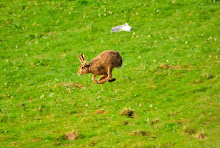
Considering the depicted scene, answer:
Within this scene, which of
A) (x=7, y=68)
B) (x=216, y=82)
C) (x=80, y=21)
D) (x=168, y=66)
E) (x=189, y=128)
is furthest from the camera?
(x=80, y=21)

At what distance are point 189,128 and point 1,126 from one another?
534 inches

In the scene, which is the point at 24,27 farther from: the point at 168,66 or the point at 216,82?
the point at 216,82

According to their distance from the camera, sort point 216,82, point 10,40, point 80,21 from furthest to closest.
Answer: point 80,21
point 10,40
point 216,82

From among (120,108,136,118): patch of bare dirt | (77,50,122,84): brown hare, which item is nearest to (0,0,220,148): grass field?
(120,108,136,118): patch of bare dirt

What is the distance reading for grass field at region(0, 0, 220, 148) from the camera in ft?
75.3

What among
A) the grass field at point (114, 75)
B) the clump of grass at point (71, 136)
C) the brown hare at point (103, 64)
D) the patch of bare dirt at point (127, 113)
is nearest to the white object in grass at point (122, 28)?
the grass field at point (114, 75)

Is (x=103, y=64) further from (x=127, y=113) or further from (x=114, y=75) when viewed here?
(x=114, y=75)

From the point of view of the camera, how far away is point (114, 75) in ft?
107

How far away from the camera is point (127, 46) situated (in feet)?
121

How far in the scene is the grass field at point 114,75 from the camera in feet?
75.3

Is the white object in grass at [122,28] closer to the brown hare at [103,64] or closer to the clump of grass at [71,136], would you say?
the clump of grass at [71,136]

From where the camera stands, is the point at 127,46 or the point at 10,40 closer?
the point at 127,46

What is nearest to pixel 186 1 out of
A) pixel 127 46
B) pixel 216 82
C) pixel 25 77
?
pixel 127 46

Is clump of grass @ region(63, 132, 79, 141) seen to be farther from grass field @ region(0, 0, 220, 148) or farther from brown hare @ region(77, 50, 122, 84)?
brown hare @ region(77, 50, 122, 84)
